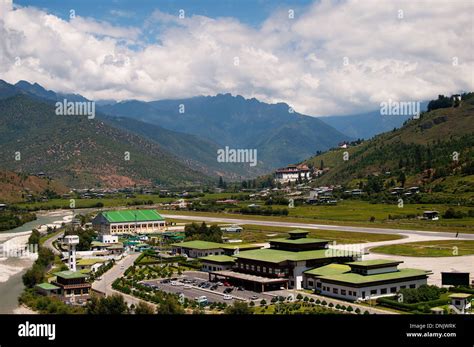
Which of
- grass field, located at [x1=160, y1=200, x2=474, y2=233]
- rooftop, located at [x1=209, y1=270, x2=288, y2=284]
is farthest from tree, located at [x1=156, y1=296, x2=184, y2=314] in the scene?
grass field, located at [x1=160, y1=200, x2=474, y2=233]

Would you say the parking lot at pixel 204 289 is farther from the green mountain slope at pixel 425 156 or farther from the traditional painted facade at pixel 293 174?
the traditional painted facade at pixel 293 174

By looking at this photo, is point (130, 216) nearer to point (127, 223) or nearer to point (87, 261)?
point (127, 223)

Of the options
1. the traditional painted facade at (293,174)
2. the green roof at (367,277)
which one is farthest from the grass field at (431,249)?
the traditional painted facade at (293,174)

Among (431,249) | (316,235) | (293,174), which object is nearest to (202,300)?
(431,249)

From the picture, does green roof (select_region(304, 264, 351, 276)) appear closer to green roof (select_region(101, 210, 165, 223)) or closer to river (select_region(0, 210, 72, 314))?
river (select_region(0, 210, 72, 314))
